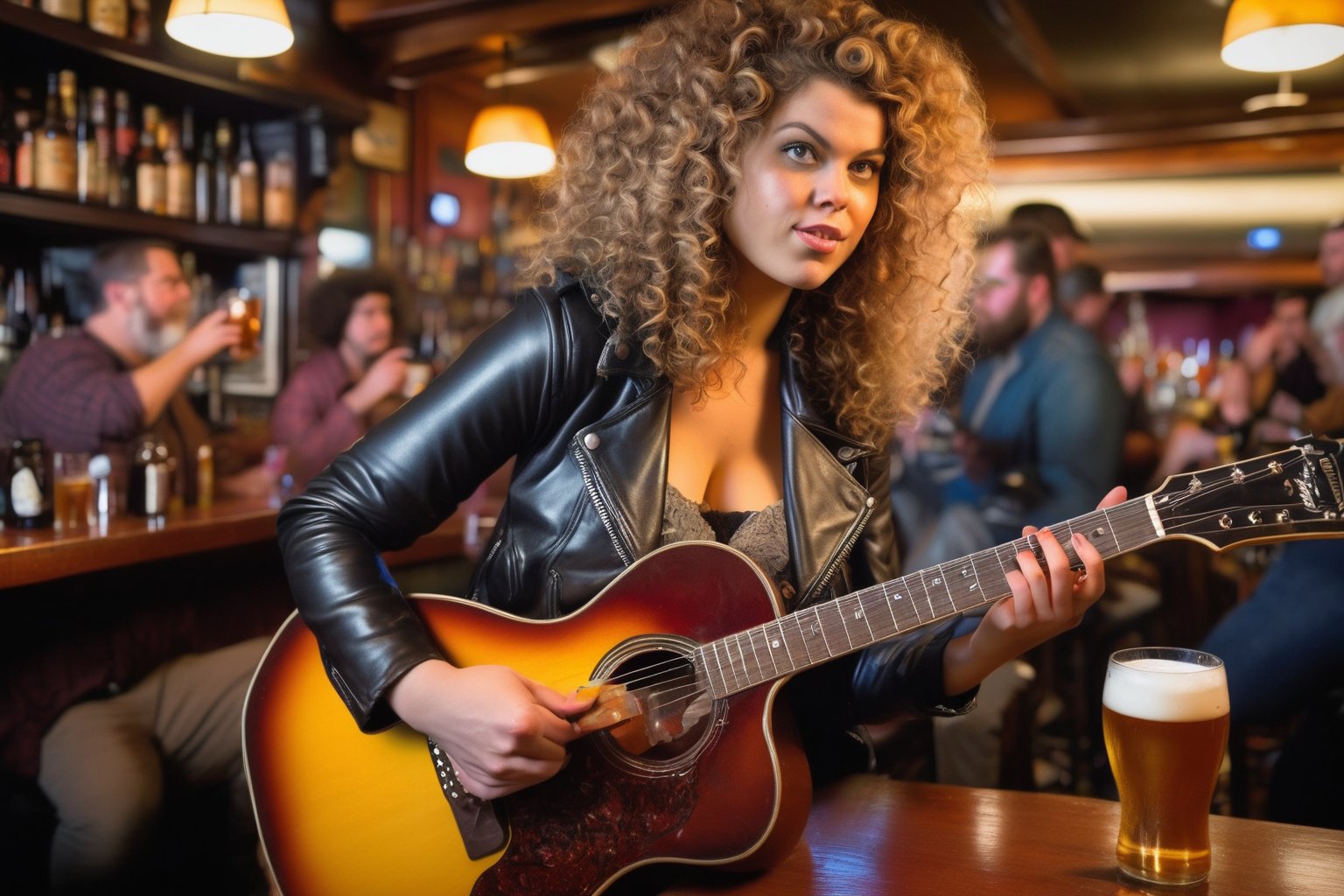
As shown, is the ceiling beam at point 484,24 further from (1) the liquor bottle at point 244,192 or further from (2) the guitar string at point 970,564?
(2) the guitar string at point 970,564

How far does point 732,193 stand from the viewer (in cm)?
130

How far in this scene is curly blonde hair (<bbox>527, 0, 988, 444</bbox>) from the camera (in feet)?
4.17

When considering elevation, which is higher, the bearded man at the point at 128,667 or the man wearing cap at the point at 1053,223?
the man wearing cap at the point at 1053,223

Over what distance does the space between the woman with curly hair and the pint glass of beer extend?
13 centimetres

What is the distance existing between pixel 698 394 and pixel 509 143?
10.9 feet

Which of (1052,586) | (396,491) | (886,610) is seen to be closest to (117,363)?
(396,491)

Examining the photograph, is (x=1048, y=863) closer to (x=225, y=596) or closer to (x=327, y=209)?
(x=225, y=596)

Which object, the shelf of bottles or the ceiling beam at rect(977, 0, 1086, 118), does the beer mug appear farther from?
the ceiling beam at rect(977, 0, 1086, 118)

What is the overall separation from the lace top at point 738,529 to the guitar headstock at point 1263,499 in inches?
18.8

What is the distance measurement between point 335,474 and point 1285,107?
559 centimetres

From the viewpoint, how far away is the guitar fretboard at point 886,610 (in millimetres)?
1056

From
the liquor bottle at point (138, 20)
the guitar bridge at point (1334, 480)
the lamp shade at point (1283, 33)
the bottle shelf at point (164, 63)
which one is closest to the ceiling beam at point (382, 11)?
the bottle shelf at point (164, 63)

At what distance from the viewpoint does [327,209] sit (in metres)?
5.09

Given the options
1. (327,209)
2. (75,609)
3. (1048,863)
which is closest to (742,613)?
(1048,863)
